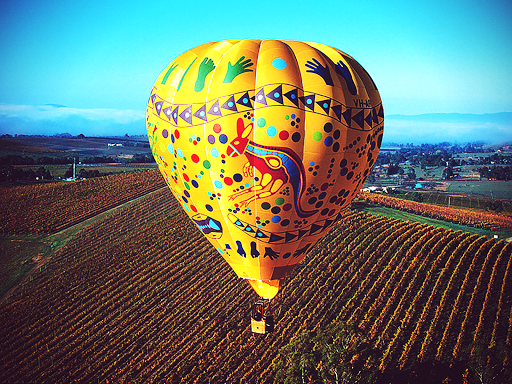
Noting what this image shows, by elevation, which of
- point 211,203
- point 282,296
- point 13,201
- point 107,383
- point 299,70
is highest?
point 299,70

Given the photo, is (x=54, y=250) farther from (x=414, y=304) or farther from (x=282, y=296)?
(x=414, y=304)

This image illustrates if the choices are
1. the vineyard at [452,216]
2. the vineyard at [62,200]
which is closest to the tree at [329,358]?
the vineyard at [452,216]

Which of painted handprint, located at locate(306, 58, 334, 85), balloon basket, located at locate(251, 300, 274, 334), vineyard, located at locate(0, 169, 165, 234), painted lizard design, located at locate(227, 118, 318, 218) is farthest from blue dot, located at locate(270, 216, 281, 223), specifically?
vineyard, located at locate(0, 169, 165, 234)

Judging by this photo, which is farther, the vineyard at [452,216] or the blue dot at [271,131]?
the vineyard at [452,216]

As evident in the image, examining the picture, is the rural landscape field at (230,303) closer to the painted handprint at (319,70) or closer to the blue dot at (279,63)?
the painted handprint at (319,70)

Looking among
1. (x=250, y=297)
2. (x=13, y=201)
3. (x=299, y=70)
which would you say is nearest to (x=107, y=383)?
(x=250, y=297)

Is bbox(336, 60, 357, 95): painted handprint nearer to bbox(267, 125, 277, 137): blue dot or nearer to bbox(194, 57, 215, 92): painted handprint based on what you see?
bbox(267, 125, 277, 137): blue dot
